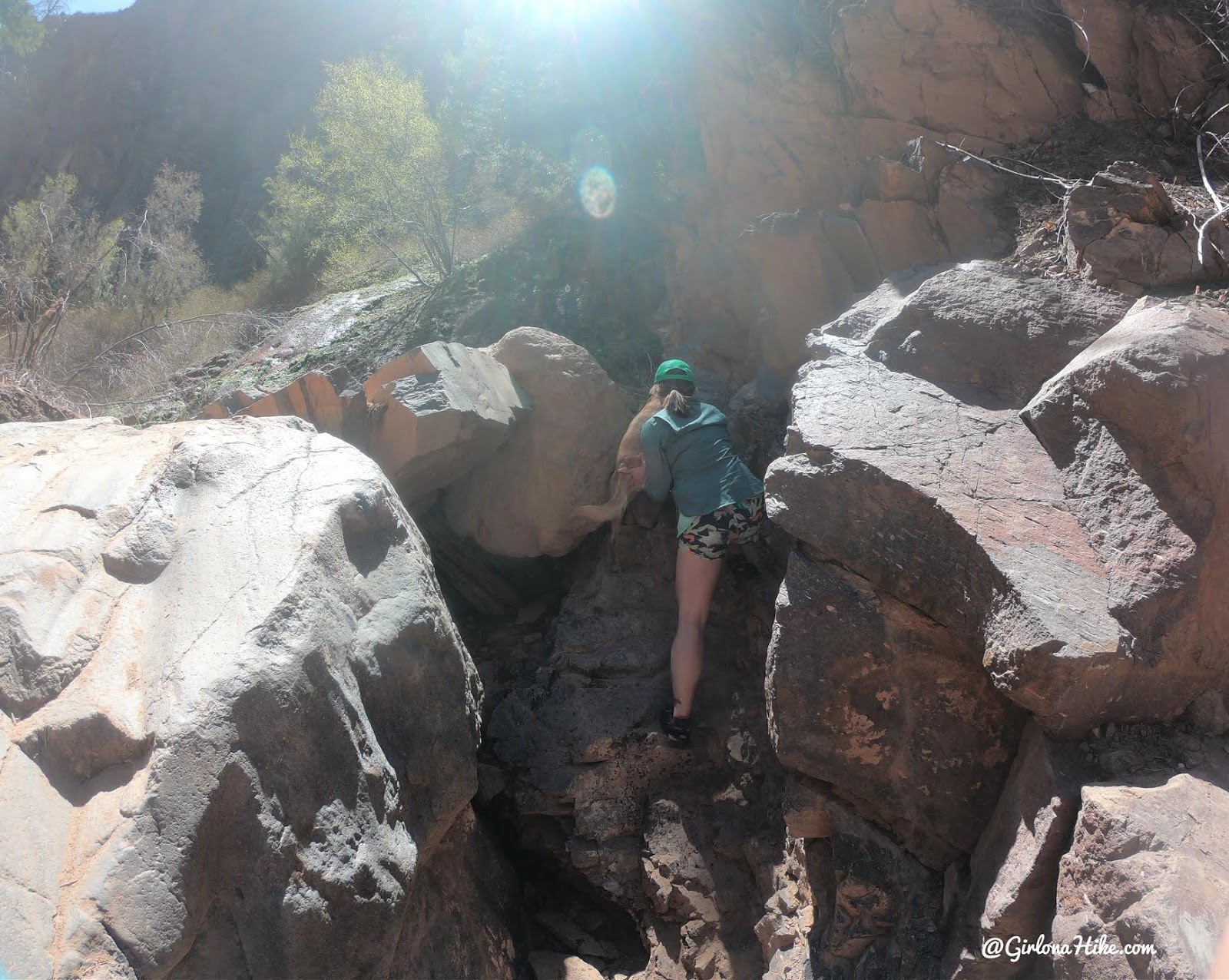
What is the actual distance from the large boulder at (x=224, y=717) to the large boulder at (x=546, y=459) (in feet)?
3.83

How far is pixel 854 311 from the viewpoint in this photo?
11.7 feet

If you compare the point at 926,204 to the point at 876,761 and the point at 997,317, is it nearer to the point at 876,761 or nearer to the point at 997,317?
the point at 997,317

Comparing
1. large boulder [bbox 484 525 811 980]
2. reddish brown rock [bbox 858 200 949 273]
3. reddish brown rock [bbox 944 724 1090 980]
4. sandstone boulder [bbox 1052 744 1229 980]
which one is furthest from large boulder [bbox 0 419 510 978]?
reddish brown rock [bbox 858 200 949 273]

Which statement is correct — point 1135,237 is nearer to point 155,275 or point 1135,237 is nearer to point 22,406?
point 22,406

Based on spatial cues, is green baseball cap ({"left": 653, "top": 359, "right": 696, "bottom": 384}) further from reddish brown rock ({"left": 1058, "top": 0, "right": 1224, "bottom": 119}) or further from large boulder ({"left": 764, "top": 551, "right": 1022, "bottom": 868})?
reddish brown rock ({"left": 1058, "top": 0, "right": 1224, "bottom": 119})

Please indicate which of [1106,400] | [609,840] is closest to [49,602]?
[609,840]

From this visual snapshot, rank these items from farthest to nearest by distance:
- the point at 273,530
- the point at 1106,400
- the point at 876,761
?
the point at 876,761 → the point at 273,530 → the point at 1106,400

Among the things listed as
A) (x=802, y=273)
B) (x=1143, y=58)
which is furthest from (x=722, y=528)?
(x=1143, y=58)

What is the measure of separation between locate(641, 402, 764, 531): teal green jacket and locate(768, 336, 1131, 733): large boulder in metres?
0.63

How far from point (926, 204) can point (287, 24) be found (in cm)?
2186

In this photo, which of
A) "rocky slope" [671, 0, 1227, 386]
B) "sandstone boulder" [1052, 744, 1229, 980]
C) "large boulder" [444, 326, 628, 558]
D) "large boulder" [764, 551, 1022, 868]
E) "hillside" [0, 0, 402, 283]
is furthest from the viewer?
"hillside" [0, 0, 402, 283]

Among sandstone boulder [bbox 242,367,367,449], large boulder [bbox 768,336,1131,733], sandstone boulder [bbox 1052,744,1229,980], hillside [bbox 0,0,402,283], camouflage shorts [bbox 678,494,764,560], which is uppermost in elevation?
hillside [bbox 0,0,402,283]

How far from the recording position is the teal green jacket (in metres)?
3.61

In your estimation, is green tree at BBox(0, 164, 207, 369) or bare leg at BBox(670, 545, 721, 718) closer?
bare leg at BBox(670, 545, 721, 718)
